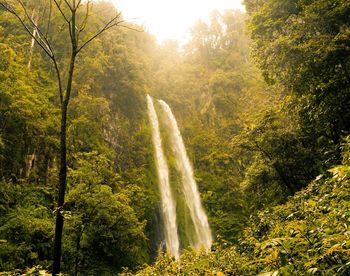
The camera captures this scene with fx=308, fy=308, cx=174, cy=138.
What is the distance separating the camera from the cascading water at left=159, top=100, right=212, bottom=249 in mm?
21734

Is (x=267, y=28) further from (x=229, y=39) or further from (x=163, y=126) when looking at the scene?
(x=229, y=39)

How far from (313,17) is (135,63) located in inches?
662

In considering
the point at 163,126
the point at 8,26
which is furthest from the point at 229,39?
the point at 8,26

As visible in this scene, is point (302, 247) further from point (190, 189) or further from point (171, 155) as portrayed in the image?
point (171, 155)

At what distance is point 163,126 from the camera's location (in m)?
28.7

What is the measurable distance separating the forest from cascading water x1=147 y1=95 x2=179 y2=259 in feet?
0.60

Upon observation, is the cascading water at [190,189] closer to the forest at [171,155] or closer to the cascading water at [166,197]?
the forest at [171,155]

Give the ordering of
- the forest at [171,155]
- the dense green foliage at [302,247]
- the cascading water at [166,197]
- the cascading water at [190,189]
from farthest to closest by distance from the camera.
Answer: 1. the cascading water at [190,189]
2. the cascading water at [166,197]
3. the forest at [171,155]
4. the dense green foliage at [302,247]

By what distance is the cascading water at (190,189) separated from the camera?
21.7 meters

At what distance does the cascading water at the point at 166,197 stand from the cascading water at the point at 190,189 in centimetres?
150

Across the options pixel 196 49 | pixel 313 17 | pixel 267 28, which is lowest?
pixel 313 17

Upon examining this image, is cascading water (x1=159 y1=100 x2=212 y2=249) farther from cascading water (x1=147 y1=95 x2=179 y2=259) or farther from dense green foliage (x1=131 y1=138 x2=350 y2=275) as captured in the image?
dense green foliage (x1=131 y1=138 x2=350 y2=275)

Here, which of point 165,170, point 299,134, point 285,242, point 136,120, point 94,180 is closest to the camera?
point 285,242

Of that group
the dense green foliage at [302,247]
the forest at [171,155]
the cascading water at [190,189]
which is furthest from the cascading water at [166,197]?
the dense green foliage at [302,247]
